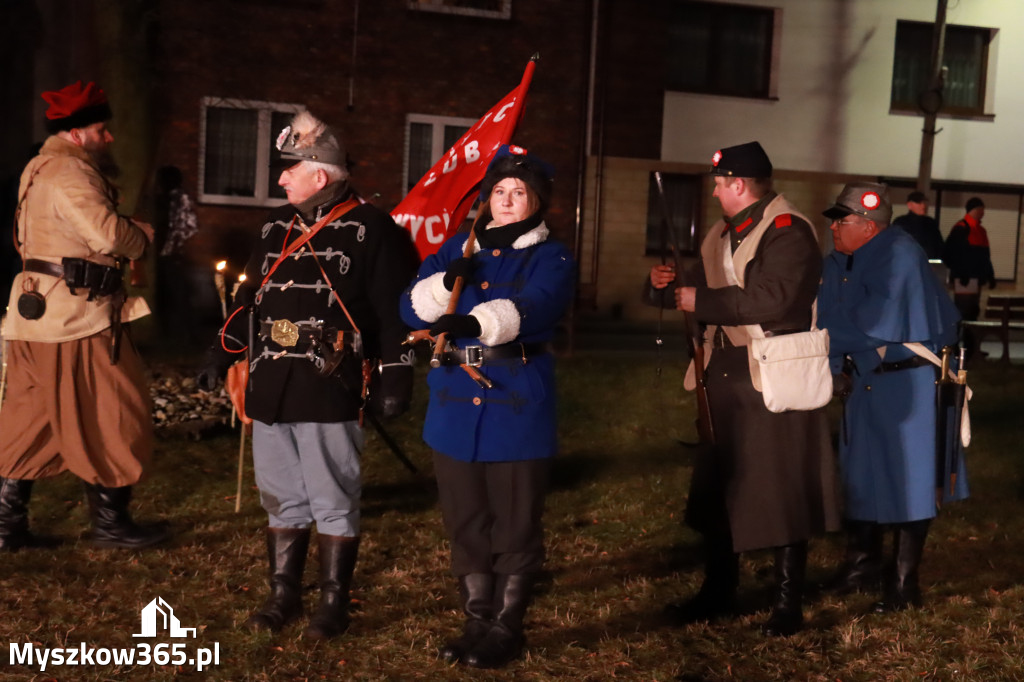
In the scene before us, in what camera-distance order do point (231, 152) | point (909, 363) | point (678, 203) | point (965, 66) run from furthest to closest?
point (965, 66) → point (678, 203) → point (231, 152) → point (909, 363)

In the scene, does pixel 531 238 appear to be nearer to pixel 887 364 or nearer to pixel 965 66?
pixel 887 364

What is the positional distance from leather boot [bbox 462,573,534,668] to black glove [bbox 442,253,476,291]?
46.0 inches

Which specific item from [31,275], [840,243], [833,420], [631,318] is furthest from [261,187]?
[840,243]

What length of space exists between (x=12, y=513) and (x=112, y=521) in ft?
1.61

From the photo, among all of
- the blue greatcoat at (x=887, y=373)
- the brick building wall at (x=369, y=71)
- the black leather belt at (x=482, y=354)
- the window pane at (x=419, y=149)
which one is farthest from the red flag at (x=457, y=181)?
the window pane at (x=419, y=149)

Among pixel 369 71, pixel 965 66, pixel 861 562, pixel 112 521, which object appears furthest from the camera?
pixel 965 66

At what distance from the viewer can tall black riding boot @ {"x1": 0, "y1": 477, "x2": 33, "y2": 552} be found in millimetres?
6371

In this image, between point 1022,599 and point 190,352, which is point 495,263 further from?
point 190,352

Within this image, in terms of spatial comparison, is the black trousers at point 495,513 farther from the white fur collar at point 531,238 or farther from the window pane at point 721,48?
the window pane at point 721,48

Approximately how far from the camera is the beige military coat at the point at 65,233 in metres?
6.12

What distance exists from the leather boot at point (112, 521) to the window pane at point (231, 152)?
1454cm

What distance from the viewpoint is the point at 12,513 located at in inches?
252

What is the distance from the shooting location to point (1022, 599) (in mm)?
6160

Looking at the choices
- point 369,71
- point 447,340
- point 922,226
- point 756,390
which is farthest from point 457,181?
point 369,71
